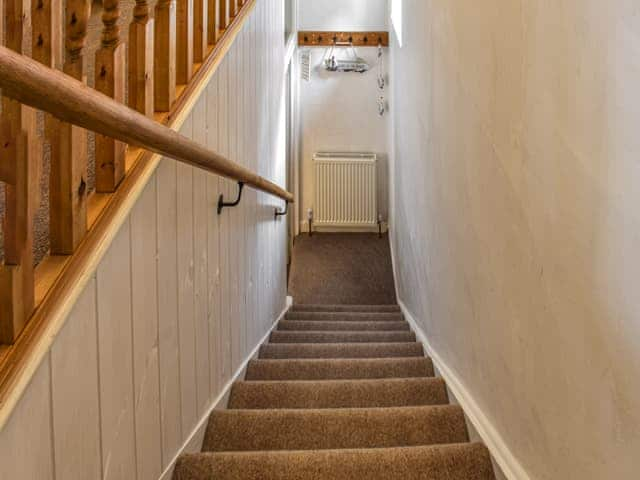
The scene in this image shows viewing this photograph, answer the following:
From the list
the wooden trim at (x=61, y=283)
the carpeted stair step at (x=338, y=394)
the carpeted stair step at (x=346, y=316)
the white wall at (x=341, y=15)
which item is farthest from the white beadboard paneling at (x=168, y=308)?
the white wall at (x=341, y=15)

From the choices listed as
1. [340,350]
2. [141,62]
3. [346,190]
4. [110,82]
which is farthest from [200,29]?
[346,190]

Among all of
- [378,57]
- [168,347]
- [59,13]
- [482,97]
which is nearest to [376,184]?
[378,57]

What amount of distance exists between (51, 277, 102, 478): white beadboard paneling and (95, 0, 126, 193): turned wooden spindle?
0.22 m

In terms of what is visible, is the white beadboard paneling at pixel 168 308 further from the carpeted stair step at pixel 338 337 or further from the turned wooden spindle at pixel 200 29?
the carpeted stair step at pixel 338 337

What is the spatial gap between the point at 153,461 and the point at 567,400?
0.86 meters

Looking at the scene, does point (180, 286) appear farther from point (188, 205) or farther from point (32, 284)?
point (32, 284)

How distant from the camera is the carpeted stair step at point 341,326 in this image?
3.26 metres

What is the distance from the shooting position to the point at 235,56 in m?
2.02

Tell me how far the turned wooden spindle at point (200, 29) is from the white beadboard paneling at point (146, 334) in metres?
0.60

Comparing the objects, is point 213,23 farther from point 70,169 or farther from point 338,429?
point 338,429

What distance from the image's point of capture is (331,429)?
62.7 inches

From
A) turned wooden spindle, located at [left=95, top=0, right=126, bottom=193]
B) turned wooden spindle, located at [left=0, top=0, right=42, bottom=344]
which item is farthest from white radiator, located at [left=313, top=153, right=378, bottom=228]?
turned wooden spindle, located at [left=0, top=0, right=42, bottom=344]

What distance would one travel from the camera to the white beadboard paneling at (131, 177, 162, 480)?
1.10 meters

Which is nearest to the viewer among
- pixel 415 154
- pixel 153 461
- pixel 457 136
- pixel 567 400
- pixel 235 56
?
Answer: pixel 567 400
